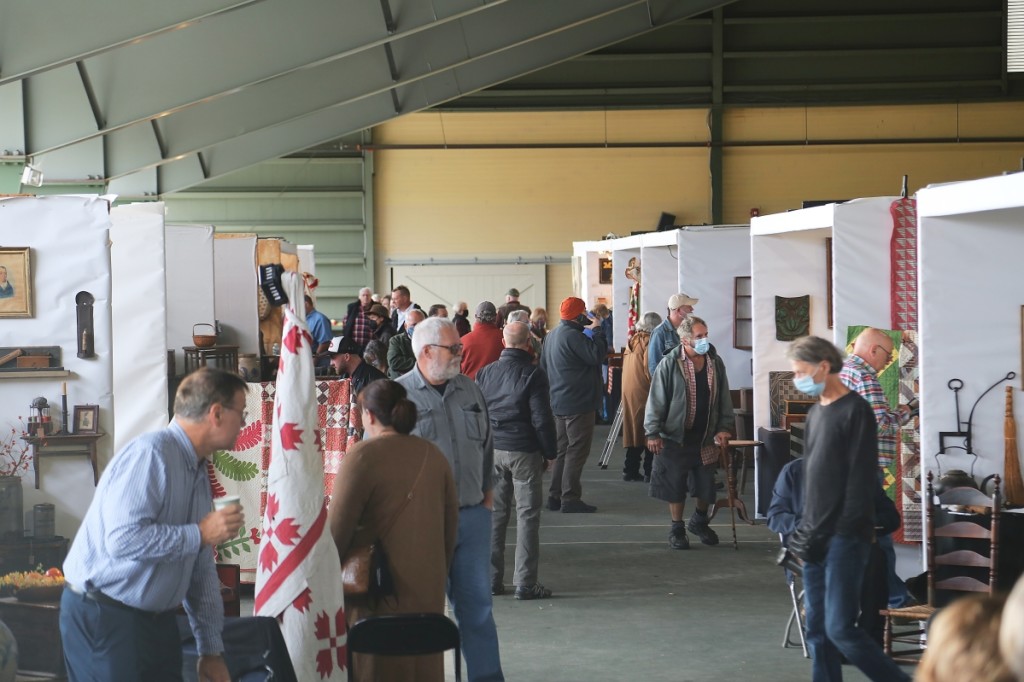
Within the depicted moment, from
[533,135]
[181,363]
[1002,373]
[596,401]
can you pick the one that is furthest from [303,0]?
[533,135]

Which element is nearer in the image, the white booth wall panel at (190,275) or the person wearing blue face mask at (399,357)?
the person wearing blue face mask at (399,357)

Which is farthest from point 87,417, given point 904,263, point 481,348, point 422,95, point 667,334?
point 422,95

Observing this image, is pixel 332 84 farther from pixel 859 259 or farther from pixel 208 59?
pixel 859 259

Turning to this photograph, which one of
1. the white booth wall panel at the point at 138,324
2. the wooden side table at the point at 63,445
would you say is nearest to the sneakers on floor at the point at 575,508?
the white booth wall panel at the point at 138,324

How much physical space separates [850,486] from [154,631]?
8.17ft

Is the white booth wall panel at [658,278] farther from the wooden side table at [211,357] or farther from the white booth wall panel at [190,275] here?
the white booth wall panel at [190,275]

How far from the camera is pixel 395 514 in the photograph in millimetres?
3980

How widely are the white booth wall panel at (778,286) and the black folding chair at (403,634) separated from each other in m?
5.65

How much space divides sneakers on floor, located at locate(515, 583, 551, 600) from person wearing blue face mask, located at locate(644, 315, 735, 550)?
141cm

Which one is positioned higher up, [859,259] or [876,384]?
[859,259]

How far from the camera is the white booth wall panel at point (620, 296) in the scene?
15094mm

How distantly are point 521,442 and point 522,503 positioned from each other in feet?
1.09

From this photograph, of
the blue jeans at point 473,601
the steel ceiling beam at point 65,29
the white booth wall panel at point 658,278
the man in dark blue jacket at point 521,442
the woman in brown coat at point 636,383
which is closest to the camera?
the blue jeans at point 473,601

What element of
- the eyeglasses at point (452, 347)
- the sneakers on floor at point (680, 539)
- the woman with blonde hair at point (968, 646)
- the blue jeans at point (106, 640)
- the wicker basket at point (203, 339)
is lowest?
the sneakers on floor at point (680, 539)
